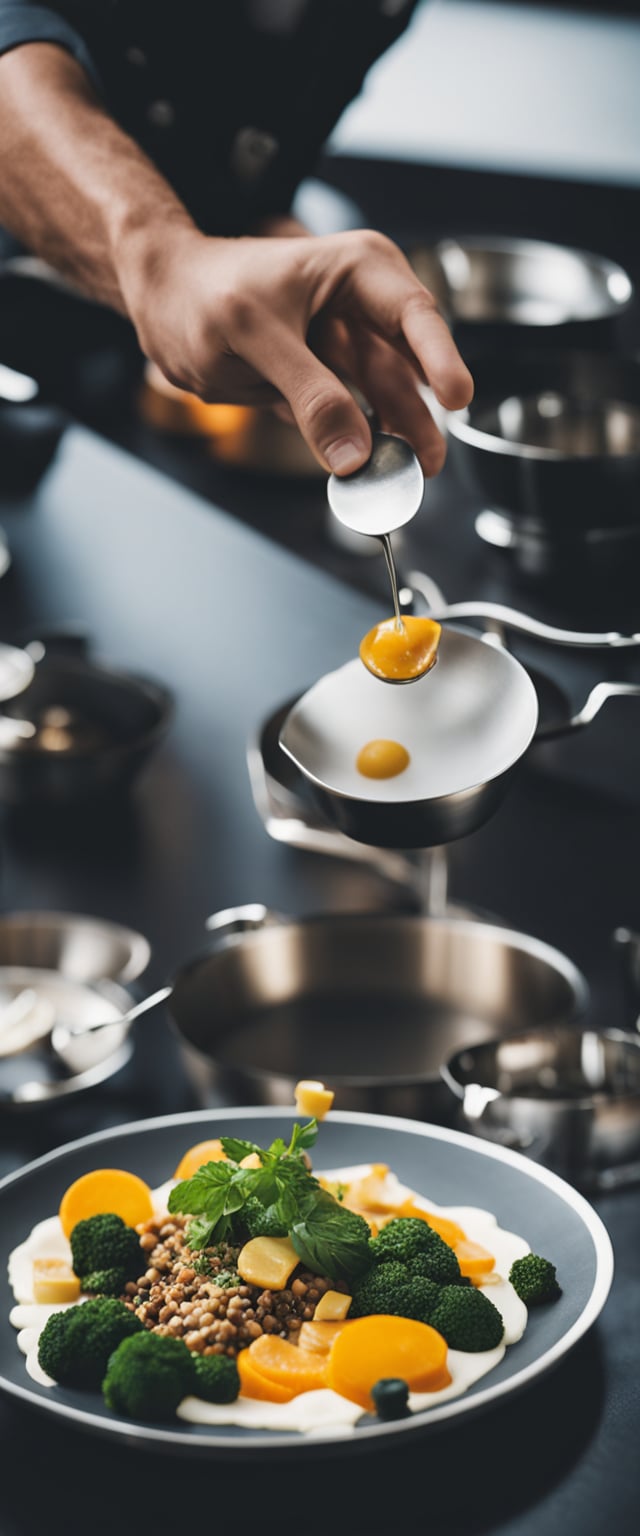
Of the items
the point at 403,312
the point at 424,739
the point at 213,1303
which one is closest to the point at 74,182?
the point at 403,312

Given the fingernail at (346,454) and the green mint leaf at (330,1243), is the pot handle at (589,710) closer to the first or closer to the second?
the fingernail at (346,454)

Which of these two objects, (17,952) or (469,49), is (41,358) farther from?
(469,49)

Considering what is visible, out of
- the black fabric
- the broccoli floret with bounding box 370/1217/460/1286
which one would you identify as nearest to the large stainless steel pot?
the broccoli floret with bounding box 370/1217/460/1286

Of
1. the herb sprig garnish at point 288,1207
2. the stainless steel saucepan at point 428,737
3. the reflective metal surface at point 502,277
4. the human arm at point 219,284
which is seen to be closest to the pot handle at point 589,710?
the stainless steel saucepan at point 428,737

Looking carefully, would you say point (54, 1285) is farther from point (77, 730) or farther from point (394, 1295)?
point (77, 730)

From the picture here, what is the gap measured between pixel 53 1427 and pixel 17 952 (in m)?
0.67

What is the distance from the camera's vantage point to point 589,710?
1320mm

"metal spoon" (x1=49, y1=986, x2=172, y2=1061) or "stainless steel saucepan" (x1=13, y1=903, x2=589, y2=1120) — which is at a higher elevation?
"metal spoon" (x1=49, y1=986, x2=172, y2=1061)

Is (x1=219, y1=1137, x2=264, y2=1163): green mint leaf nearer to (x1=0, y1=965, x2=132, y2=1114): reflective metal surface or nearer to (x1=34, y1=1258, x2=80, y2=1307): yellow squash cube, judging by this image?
(x1=34, y1=1258, x2=80, y2=1307): yellow squash cube

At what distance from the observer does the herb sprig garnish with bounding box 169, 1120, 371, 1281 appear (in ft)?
3.74

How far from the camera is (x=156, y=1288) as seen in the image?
3.86 feet

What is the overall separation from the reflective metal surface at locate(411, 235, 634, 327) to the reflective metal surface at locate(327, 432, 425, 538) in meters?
1.12

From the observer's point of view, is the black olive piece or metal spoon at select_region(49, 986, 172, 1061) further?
metal spoon at select_region(49, 986, 172, 1061)

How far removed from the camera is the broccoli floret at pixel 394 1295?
44.4 inches
